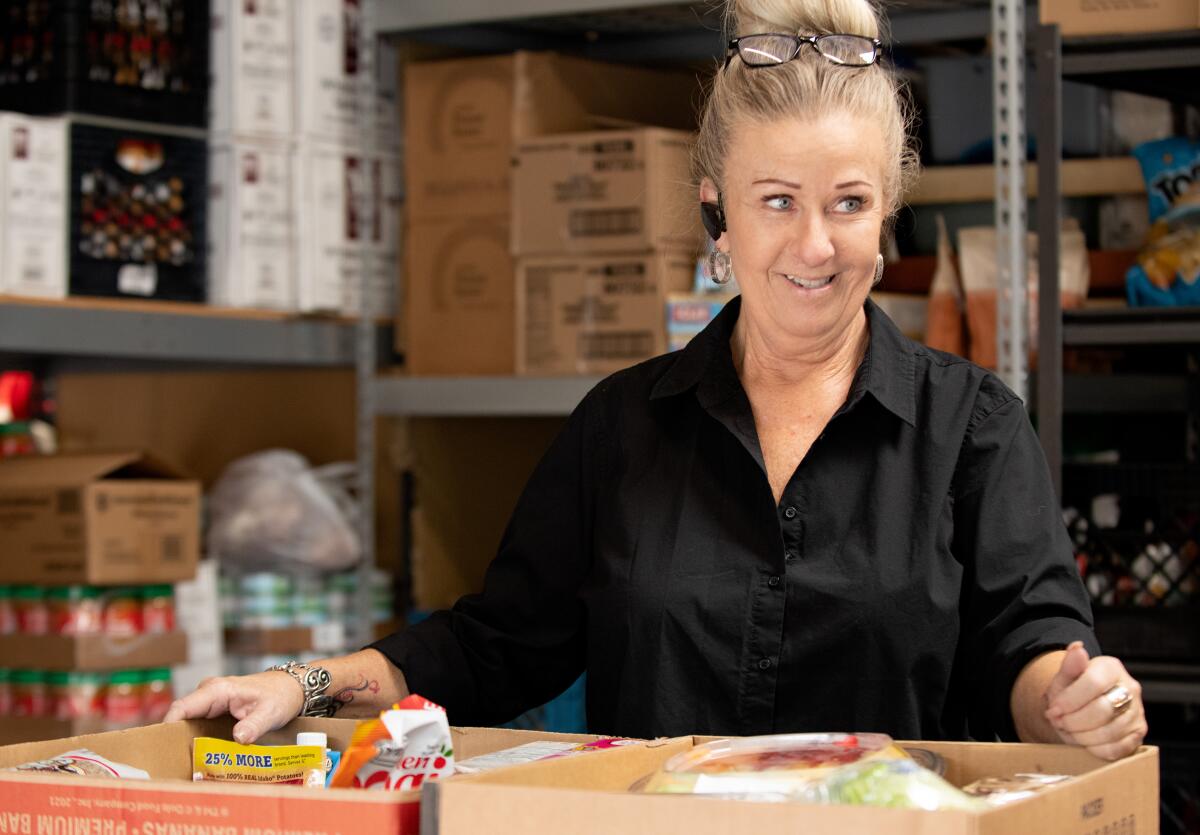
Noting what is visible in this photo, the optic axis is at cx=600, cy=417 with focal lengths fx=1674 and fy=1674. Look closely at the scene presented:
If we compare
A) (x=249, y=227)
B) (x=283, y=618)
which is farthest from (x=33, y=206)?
(x=283, y=618)

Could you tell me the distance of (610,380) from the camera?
181 centimetres

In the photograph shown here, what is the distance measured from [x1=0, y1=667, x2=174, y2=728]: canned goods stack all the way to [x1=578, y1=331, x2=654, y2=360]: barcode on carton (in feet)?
3.24

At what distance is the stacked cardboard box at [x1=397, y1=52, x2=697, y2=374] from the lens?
324 cm

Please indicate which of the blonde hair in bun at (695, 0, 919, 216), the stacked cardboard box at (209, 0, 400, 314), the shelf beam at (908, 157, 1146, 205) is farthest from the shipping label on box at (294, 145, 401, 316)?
the blonde hair in bun at (695, 0, 919, 216)

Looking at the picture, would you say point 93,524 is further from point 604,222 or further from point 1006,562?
point 1006,562

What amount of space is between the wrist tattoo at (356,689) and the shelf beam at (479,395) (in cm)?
146

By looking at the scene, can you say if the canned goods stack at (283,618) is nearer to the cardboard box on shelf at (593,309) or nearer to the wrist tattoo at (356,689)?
the cardboard box on shelf at (593,309)

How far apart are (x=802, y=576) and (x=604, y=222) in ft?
5.28

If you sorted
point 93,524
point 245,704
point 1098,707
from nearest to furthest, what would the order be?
point 1098,707, point 245,704, point 93,524

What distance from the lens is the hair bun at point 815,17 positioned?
161 centimetres

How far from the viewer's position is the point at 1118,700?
4.00 feet

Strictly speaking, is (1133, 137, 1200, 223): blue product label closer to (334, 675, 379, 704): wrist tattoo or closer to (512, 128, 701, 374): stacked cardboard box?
(512, 128, 701, 374): stacked cardboard box

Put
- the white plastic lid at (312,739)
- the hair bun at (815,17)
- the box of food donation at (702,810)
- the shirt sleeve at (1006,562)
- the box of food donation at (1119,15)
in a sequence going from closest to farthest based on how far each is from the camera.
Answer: the box of food donation at (702,810)
the white plastic lid at (312,739)
the shirt sleeve at (1006,562)
the hair bun at (815,17)
the box of food donation at (1119,15)

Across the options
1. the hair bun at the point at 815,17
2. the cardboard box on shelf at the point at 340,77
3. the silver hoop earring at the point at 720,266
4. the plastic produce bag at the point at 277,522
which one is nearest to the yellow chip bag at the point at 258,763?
the silver hoop earring at the point at 720,266
